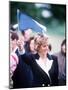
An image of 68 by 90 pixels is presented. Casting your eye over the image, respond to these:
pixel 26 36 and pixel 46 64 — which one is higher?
pixel 26 36

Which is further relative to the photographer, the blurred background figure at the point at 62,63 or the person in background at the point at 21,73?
the blurred background figure at the point at 62,63

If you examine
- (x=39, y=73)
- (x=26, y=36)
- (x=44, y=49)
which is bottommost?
(x=39, y=73)

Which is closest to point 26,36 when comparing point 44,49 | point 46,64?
point 44,49

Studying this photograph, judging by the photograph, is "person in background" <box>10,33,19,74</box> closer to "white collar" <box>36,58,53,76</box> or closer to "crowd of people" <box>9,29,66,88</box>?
"crowd of people" <box>9,29,66,88</box>

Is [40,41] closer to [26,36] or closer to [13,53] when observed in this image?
[26,36]

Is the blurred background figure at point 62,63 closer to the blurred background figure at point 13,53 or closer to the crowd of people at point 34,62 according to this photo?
the crowd of people at point 34,62

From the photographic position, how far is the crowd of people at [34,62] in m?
2.11

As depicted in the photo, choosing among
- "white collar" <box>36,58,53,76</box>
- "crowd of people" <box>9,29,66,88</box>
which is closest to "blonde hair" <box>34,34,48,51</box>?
"crowd of people" <box>9,29,66,88</box>

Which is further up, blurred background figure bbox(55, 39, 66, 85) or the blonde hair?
the blonde hair

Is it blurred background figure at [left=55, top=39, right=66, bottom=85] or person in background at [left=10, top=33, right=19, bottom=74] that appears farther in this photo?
blurred background figure at [left=55, top=39, right=66, bottom=85]

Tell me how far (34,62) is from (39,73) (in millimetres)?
112

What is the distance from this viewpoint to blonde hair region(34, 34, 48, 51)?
2.17 m

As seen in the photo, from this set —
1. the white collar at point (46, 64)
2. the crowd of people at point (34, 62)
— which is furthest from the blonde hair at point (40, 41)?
the white collar at point (46, 64)

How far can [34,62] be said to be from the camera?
2160 millimetres
